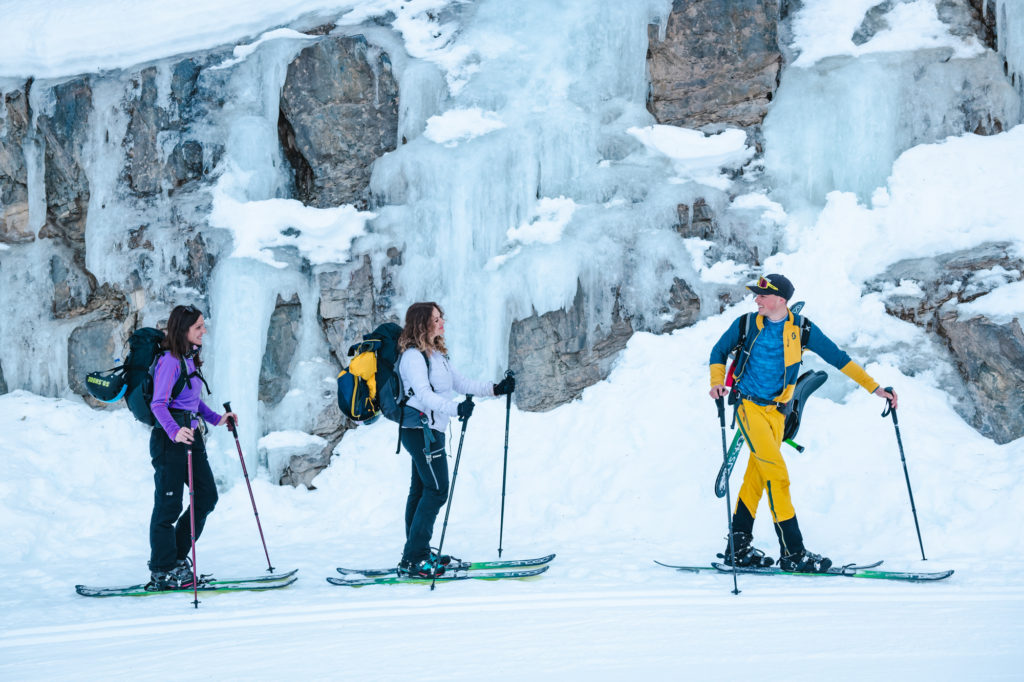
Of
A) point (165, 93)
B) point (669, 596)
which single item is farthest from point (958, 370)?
point (165, 93)

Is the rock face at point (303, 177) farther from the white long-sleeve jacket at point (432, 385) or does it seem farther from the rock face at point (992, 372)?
the white long-sleeve jacket at point (432, 385)

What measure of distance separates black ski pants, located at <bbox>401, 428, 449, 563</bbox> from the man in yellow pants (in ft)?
5.55

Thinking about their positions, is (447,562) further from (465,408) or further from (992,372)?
(992,372)

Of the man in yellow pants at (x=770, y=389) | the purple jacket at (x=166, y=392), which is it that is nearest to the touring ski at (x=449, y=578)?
the man in yellow pants at (x=770, y=389)

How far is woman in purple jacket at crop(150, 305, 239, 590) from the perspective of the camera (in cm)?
545

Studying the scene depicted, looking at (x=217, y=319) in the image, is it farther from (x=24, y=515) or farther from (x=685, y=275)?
(x=685, y=275)

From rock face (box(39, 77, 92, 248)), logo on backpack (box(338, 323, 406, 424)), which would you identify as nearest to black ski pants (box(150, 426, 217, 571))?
logo on backpack (box(338, 323, 406, 424))

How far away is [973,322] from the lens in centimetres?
773

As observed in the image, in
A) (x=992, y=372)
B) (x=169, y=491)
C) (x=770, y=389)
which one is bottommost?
(x=169, y=491)

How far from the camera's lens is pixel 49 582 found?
6.29 meters

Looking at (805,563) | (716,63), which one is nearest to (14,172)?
(716,63)

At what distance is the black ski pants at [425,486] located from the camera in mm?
5461

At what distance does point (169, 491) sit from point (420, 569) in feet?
5.42

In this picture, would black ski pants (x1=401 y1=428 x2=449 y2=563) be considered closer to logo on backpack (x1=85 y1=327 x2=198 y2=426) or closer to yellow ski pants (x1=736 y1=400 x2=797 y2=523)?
logo on backpack (x1=85 y1=327 x2=198 y2=426)
